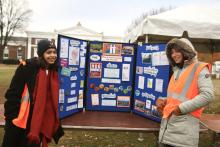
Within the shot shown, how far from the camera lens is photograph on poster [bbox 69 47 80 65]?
14.3 feet

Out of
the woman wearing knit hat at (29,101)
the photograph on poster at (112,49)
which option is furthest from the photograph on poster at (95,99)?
the woman wearing knit hat at (29,101)

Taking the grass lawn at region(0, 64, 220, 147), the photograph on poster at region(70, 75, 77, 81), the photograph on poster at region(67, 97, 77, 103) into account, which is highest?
the photograph on poster at region(70, 75, 77, 81)

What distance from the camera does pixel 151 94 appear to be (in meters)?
4.61

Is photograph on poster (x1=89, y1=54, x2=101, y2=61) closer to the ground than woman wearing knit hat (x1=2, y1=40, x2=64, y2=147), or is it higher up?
higher up

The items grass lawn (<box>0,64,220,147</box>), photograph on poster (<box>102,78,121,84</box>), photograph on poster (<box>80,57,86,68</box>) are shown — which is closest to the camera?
photograph on poster (<box>80,57,86,68</box>)

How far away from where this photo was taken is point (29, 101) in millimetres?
3273

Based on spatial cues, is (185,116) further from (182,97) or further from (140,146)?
(140,146)

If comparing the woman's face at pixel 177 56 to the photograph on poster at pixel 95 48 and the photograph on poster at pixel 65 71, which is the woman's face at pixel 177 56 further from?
the photograph on poster at pixel 95 48

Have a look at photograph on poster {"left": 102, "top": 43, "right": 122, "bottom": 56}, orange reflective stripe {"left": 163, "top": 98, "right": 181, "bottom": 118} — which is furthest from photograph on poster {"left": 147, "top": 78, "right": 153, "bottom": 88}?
orange reflective stripe {"left": 163, "top": 98, "right": 181, "bottom": 118}

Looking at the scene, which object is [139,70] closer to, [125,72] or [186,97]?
[125,72]

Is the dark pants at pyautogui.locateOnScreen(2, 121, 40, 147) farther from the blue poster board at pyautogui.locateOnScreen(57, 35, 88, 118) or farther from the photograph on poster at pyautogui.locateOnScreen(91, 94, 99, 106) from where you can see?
the photograph on poster at pyautogui.locateOnScreen(91, 94, 99, 106)

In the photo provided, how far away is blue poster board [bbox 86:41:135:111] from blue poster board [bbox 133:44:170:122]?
0.15 meters

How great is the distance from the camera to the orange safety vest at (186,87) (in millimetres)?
3008

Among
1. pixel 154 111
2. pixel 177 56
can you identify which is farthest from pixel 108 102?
Answer: pixel 177 56
